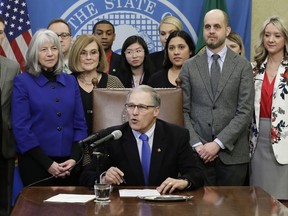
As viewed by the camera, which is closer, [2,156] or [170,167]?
[170,167]

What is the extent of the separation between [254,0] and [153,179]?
3.66 metres

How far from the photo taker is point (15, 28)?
604 centimetres

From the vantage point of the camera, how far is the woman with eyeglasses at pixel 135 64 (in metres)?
5.03

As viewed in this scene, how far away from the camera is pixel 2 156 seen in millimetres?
4230

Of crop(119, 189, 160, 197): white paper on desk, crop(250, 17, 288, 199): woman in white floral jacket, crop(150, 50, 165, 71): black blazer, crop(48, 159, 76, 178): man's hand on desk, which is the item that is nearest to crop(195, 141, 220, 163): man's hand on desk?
crop(250, 17, 288, 199): woman in white floral jacket

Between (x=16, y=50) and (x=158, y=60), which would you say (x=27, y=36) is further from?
(x=158, y=60)

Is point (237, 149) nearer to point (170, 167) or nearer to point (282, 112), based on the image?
point (282, 112)

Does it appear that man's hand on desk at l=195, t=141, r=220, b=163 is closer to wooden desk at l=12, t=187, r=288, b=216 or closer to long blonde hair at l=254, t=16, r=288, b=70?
long blonde hair at l=254, t=16, r=288, b=70

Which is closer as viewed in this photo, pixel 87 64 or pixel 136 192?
pixel 136 192

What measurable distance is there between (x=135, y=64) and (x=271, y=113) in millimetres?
1274

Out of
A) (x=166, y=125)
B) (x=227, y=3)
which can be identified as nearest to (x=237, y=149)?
(x=166, y=125)

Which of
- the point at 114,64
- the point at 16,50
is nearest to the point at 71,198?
the point at 114,64

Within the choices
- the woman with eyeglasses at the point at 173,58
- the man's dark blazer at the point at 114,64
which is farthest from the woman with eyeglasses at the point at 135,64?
the woman with eyeglasses at the point at 173,58

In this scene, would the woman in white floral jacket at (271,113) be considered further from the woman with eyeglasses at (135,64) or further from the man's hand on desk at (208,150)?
the woman with eyeglasses at (135,64)
